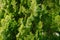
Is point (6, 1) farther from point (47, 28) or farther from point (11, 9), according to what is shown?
point (47, 28)

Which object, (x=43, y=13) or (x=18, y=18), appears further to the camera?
(x=18, y=18)

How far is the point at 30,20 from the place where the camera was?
522 centimetres

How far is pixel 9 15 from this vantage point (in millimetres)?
5500

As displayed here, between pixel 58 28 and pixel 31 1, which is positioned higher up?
pixel 31 1

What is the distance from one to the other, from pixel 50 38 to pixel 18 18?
3.04 ft

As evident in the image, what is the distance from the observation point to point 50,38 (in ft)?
17.7

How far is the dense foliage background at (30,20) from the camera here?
5223mm

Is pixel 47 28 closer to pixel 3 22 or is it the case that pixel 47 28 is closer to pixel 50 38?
pixel 50 38

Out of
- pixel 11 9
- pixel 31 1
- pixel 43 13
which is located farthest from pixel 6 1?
pixel 43 13

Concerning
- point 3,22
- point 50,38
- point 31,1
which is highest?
point 31,1

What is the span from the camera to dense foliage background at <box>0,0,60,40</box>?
5223mm

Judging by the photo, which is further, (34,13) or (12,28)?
(12,28)

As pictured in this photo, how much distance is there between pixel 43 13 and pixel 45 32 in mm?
490

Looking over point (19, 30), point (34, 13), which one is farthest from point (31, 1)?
point (19, 30)
